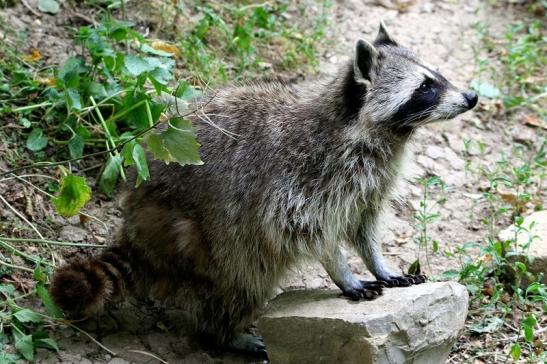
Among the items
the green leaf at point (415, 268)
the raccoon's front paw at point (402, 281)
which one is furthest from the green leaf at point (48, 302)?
the green leaf at point (415, 268)

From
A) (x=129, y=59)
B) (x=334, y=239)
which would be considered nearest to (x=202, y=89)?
(x=129, y=59)

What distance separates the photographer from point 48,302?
4.43 m

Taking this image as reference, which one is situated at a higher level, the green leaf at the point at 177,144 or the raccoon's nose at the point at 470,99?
the raccoon's nose at the point at 470,99

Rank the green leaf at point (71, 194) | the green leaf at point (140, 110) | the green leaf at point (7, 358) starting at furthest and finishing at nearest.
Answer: the green leaf at point (140, 110), the green leaf at point (71, 194), the green leaf at point (7, 358)

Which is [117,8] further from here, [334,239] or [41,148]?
[334,239]

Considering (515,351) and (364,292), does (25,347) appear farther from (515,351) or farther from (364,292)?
(515,351)

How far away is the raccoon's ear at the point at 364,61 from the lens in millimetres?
4547

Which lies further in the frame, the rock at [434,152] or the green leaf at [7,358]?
the rock at [434,152]

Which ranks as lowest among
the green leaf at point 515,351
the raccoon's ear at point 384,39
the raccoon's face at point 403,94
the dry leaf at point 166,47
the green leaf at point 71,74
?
the green leaf at point 515,351

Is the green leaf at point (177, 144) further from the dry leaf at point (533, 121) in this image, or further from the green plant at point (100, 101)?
the dry leaf at point (533, 121)

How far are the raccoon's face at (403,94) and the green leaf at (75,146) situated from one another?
1749 millimetres

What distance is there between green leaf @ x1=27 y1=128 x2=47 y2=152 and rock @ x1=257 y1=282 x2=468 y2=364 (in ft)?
6.01

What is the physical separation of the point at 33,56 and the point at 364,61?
2.50 meters

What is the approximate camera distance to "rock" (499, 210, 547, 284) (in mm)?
4875
